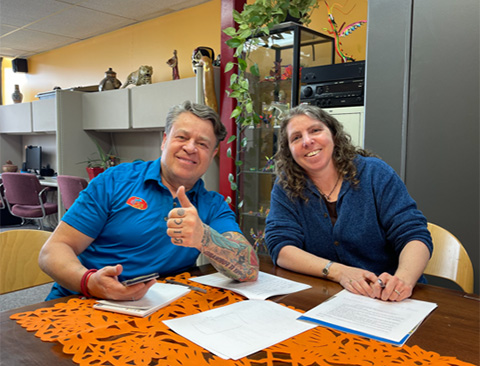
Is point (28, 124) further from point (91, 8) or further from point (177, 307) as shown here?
point (177, 307)

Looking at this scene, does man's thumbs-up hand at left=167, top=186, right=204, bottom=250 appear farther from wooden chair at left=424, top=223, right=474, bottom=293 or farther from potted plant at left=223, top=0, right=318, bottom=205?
potted plant at left=223, top=0, right=318, bottom=205

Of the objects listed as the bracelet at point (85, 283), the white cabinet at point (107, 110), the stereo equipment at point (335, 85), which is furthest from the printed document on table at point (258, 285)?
the white cabinet at point (107, 110)

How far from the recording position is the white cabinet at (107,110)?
482 centimetres

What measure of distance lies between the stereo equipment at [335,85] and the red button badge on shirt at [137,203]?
1.73 m

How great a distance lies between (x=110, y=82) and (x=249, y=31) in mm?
2698

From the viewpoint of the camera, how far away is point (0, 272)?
140 centimetres

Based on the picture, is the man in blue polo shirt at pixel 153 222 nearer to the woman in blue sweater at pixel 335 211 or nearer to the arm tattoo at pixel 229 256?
the arm tattoo at pixel 229 256

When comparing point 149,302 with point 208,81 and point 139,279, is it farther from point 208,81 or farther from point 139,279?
point 208,81

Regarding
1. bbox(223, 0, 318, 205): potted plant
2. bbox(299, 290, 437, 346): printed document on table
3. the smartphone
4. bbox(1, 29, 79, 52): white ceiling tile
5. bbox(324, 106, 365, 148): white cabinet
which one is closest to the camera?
bbox(299, 290, 437, 346): printed document on table

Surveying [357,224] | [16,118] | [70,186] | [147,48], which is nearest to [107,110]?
[147,48]

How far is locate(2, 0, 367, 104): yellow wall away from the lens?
357cm

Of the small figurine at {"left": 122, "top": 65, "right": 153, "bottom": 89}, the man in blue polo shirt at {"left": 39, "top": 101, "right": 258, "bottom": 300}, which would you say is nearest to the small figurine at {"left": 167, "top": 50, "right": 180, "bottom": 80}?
the small figurine at {"left": 122, "top": 65, "right": 153, "bottom": 89}

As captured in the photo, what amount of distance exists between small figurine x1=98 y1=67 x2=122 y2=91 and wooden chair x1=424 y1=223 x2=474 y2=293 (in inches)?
180

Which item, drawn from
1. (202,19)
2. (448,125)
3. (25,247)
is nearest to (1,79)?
(202,19)
